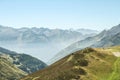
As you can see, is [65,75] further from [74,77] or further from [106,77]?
[106,77]

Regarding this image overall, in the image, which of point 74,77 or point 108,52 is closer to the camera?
point 74,77

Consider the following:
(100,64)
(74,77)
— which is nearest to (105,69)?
(100,64)

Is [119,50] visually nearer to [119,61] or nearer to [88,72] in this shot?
[119,61]

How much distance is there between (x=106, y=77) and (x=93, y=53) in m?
23.6

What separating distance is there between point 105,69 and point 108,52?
→ 66.4 ft

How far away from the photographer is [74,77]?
103m

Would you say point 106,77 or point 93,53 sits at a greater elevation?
point 93,53

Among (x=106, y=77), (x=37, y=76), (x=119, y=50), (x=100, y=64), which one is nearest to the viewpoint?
(x=106, y=77)

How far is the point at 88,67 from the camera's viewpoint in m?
111

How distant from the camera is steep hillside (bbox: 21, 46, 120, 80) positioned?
104 m

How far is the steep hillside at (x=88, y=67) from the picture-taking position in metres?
104

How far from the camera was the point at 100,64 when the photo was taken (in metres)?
113

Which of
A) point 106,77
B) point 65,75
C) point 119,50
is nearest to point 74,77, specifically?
point 65,75

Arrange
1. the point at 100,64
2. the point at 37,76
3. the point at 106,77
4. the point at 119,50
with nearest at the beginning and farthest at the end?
the point at 106,77
the point at 100,64
the point at 37,76
the point at 119,50
